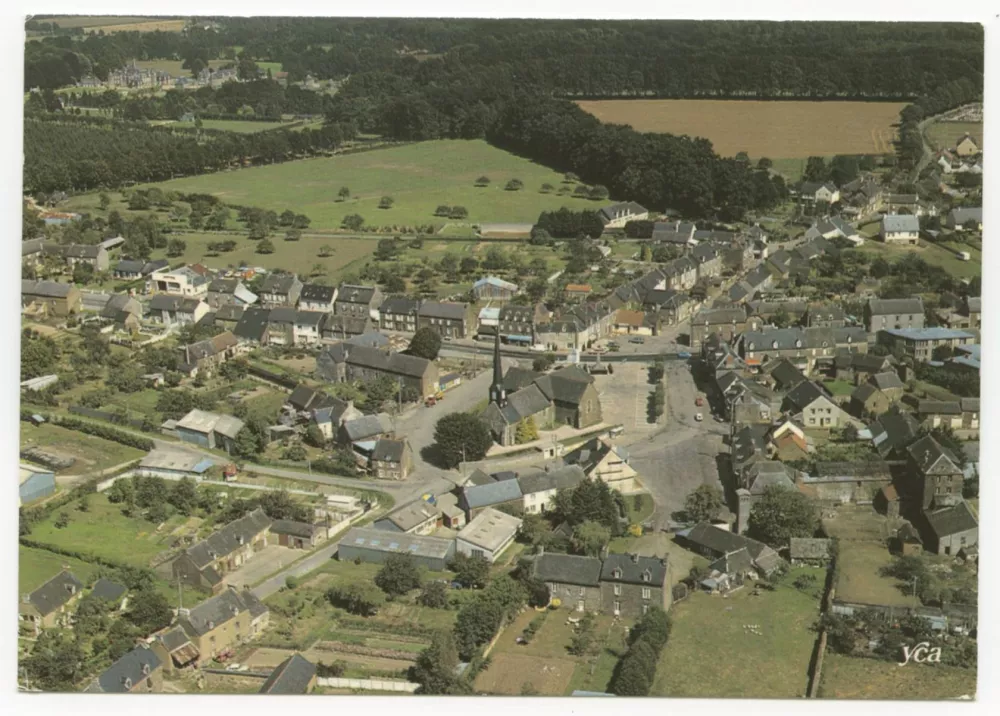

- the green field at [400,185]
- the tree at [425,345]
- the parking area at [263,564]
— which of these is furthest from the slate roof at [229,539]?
the green field at [400,185]

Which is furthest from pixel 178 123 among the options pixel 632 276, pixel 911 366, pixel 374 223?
pixel 911 366

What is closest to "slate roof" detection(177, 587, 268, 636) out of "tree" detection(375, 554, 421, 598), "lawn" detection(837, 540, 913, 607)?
"tree" detection(375, 554, 421, 598)

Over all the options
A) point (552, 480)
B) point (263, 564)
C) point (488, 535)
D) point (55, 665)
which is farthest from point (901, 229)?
point (55, 665)

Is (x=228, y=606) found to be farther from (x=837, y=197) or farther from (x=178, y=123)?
(x=178, y=123)

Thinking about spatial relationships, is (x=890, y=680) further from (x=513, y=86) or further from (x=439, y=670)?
(x=513, y=86)

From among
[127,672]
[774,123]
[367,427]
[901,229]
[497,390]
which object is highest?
[774,123]
